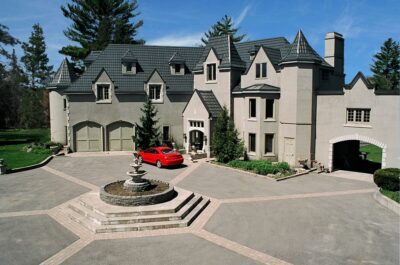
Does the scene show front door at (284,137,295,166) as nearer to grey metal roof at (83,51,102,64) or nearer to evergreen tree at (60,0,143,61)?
grey metal roof at (83,51,102,64)

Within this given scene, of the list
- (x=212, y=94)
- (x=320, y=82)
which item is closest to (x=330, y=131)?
(x=320, y=82)

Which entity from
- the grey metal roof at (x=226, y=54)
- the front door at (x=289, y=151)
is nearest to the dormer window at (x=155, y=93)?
the grey metal roof at (x=226, y=54)

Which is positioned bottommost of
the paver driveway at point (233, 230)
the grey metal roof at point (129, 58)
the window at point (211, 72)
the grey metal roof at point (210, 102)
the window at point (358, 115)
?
the paver driveway at point (233, 230)

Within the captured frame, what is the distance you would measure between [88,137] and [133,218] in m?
22.2

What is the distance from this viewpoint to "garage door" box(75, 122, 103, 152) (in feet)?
116

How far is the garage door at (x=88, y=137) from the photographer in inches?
1390

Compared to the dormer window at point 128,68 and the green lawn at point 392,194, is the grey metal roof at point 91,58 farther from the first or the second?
the green lawn at point 392,194

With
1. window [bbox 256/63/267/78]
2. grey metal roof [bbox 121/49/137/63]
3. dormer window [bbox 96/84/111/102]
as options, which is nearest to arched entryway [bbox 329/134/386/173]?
window [bbox 256/63/267/78]

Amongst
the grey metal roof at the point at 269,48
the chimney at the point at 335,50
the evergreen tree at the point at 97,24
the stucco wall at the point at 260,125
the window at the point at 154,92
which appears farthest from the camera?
the evergreen tree at the point at 97,24

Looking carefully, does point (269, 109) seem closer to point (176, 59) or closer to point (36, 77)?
point (176, 59)

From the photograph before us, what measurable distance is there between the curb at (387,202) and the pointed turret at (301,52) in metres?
11.8

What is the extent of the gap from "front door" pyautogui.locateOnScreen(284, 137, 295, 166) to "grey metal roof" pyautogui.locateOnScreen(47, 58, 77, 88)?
82.7 ft

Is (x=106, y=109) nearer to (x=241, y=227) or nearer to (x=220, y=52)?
(x=220, y=52)

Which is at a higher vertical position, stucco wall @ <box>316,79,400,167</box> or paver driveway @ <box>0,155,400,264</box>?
stucco wall @ <box>316,79,400,167</box>
